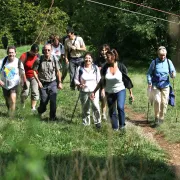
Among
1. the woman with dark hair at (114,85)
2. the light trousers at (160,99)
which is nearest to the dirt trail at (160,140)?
the light trousers at (160,99)

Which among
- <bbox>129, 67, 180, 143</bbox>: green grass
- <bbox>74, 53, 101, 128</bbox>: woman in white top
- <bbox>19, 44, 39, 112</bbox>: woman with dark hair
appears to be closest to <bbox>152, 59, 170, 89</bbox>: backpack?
<bbox>129, 67, 180, 143</bbox>: green grass

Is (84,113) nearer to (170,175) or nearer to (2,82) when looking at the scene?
(2,82)

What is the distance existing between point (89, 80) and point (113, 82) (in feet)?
1.67

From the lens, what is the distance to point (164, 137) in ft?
33.1

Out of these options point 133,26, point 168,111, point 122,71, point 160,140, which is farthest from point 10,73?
point 133,26

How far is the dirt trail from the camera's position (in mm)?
8130

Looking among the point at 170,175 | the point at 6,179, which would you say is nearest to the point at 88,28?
the point at 170,175

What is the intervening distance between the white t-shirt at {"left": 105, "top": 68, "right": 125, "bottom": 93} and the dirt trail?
49.2 inches

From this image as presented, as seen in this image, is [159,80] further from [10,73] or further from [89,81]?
[10,73]

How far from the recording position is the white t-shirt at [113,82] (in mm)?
9734

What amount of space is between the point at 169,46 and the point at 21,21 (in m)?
19.3

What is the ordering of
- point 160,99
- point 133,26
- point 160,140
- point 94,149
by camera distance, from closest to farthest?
point 94,149, point 160,140, point 160,99, point 133,26

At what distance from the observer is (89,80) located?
9.98 meters

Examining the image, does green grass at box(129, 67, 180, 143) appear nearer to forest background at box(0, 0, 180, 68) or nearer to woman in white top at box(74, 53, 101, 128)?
woman in white top at box(74, 53, 101, 128)
